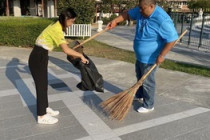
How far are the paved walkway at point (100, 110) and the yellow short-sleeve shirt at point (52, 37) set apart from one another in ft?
3.77

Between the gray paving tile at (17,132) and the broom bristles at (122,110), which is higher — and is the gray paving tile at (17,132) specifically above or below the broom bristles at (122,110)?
below

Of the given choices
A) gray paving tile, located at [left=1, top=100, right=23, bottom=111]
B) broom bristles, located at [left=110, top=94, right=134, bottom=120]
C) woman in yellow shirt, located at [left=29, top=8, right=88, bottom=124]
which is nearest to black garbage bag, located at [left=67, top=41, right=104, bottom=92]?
woman in yellow shirt, located at [left=29, top=8, right=88, bottom=124]

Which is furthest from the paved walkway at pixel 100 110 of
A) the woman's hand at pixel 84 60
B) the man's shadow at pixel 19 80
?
the woman's hand at pixel 84 60

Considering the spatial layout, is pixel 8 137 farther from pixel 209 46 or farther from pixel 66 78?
Answer: pixel 209 46

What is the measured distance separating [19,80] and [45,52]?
2.59m

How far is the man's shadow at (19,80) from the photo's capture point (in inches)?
169

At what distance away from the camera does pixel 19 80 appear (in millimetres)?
5508

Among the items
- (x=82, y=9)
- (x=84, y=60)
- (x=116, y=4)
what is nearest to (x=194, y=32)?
(x=82, y=9)

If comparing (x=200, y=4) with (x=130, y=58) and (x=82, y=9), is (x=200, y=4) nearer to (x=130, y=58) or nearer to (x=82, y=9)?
(x=82, y=9)

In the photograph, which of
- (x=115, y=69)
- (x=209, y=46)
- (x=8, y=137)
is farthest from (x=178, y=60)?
(x=8, y=137)

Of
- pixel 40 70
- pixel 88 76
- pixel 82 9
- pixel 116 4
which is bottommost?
pixel 88 76

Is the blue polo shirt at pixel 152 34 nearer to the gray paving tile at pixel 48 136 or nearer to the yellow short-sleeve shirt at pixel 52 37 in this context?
the yellow short-sleeve shirt at pixel 52 37

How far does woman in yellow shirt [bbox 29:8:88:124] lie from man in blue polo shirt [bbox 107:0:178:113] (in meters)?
0.85

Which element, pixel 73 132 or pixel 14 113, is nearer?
pixel 73 132
